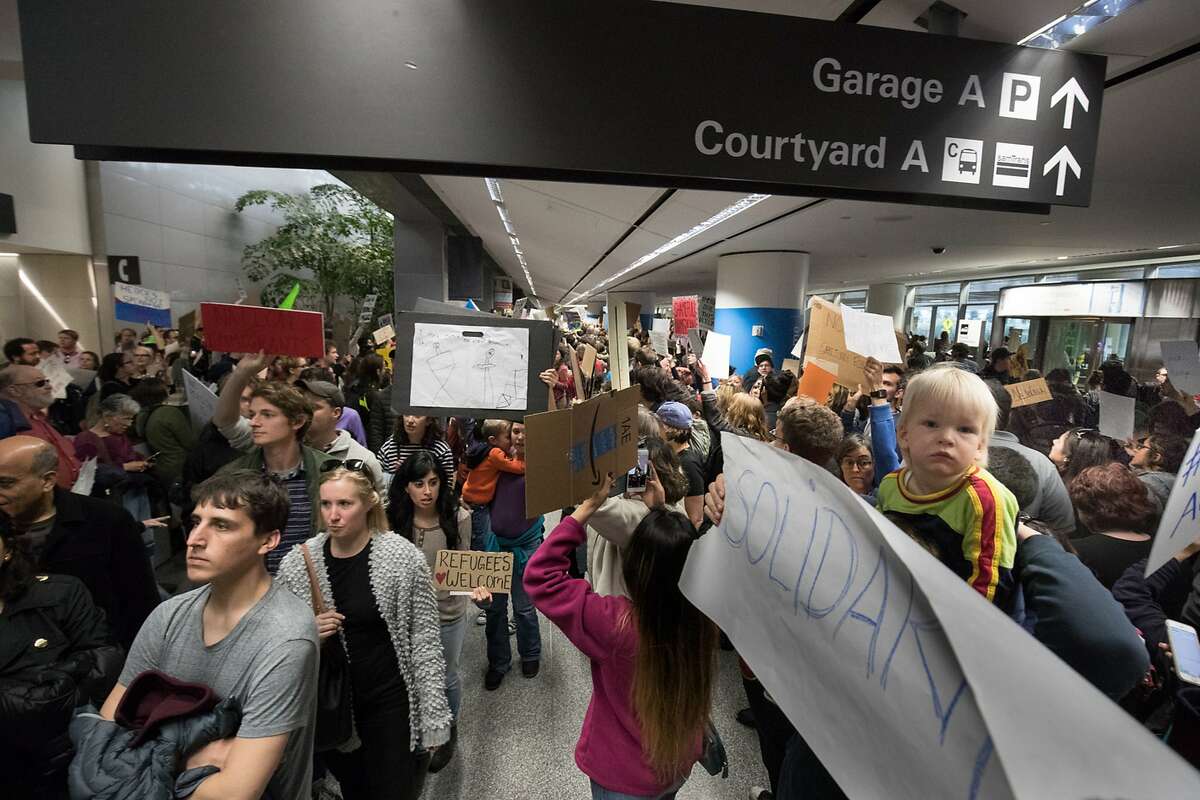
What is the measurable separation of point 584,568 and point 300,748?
2.60 meters

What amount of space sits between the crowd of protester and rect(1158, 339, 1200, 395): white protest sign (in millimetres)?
1423

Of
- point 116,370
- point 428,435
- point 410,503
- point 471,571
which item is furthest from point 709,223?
point 116,370

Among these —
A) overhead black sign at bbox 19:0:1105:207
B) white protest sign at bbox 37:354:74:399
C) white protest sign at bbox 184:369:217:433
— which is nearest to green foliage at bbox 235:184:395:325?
white protest sign at bbox 37:354:74:399

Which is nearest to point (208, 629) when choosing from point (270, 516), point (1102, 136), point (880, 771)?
point (270, 516)

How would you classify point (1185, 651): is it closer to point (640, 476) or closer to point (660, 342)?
point (640, 476)

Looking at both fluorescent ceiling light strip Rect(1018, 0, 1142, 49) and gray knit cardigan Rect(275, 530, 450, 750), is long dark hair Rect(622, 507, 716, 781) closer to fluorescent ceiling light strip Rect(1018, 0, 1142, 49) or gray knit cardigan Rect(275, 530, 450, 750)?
gray knit cardigan Rect(275, 530, 450, 750)

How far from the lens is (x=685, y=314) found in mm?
10070

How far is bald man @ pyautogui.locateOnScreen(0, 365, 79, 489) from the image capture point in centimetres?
335

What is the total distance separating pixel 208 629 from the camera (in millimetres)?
1580

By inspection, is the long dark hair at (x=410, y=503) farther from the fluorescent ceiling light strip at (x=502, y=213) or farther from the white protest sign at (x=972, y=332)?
the white protest sign at (x=972, y=332)

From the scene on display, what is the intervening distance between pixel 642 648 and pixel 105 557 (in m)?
2.44

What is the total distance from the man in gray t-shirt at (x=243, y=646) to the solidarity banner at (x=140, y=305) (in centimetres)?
676

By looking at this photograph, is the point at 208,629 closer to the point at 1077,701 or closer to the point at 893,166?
the point at 1077,701

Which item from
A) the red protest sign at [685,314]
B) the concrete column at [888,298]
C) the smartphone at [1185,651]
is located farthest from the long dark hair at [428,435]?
the concrete column at [888,298]
